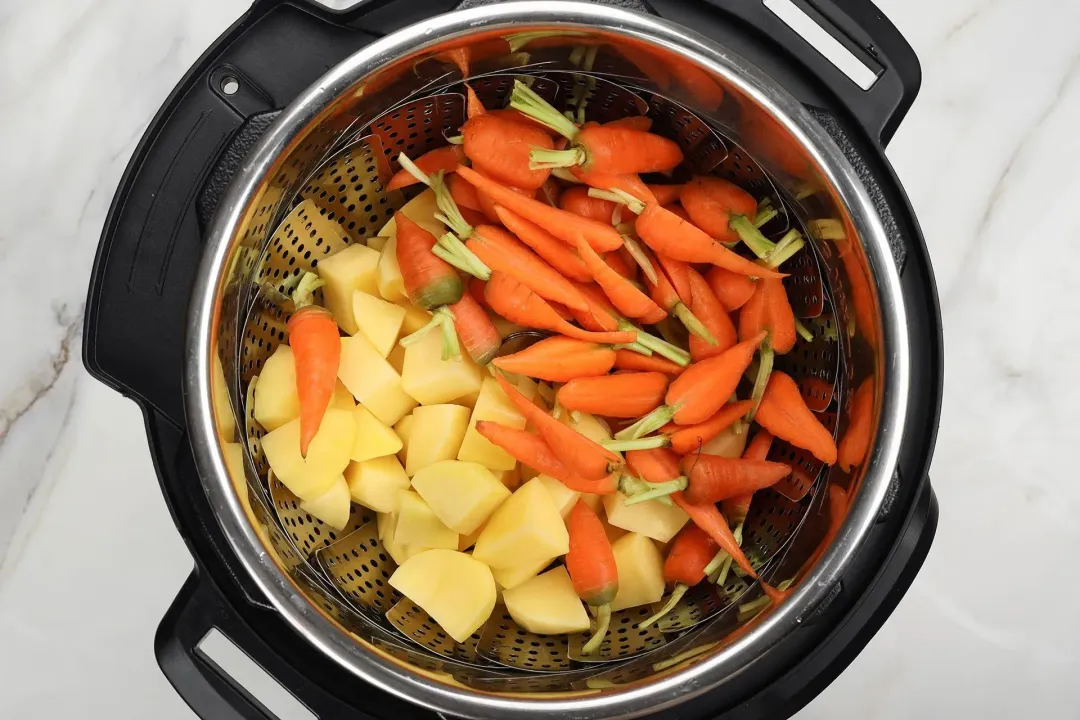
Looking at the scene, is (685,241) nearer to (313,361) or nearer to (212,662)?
(313,361)

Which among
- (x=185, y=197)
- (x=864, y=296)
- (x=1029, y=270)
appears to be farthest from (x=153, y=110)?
(x=1029, y=270)

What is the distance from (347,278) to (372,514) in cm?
28

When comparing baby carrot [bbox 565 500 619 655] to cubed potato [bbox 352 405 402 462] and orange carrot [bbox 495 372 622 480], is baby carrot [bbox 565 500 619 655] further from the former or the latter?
cubed potato [bbox 352 405 402 462]

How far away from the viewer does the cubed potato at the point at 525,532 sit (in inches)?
29.6

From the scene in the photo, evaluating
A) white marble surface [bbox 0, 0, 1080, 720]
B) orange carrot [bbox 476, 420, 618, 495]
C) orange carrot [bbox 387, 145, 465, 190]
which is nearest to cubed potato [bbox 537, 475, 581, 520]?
orange carrot [bbox 476, 420, 618, 495]

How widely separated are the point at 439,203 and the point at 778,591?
0.51 meters

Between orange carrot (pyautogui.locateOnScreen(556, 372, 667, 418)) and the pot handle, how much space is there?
405 millimetres

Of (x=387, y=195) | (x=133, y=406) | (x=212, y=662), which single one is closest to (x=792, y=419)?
(x=387, y=195)

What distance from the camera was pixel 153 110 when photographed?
3.34ft

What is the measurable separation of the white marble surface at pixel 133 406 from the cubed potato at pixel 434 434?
43 centimetres

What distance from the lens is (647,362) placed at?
0.82m

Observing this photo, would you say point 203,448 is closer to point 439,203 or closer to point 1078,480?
point 439,203

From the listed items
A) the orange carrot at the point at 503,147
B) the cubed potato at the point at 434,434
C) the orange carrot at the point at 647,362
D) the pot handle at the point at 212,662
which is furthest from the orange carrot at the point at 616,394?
the pot handle at the point at 212,662

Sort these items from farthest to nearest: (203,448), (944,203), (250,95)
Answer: (944,203), (250,95), (203,448)
